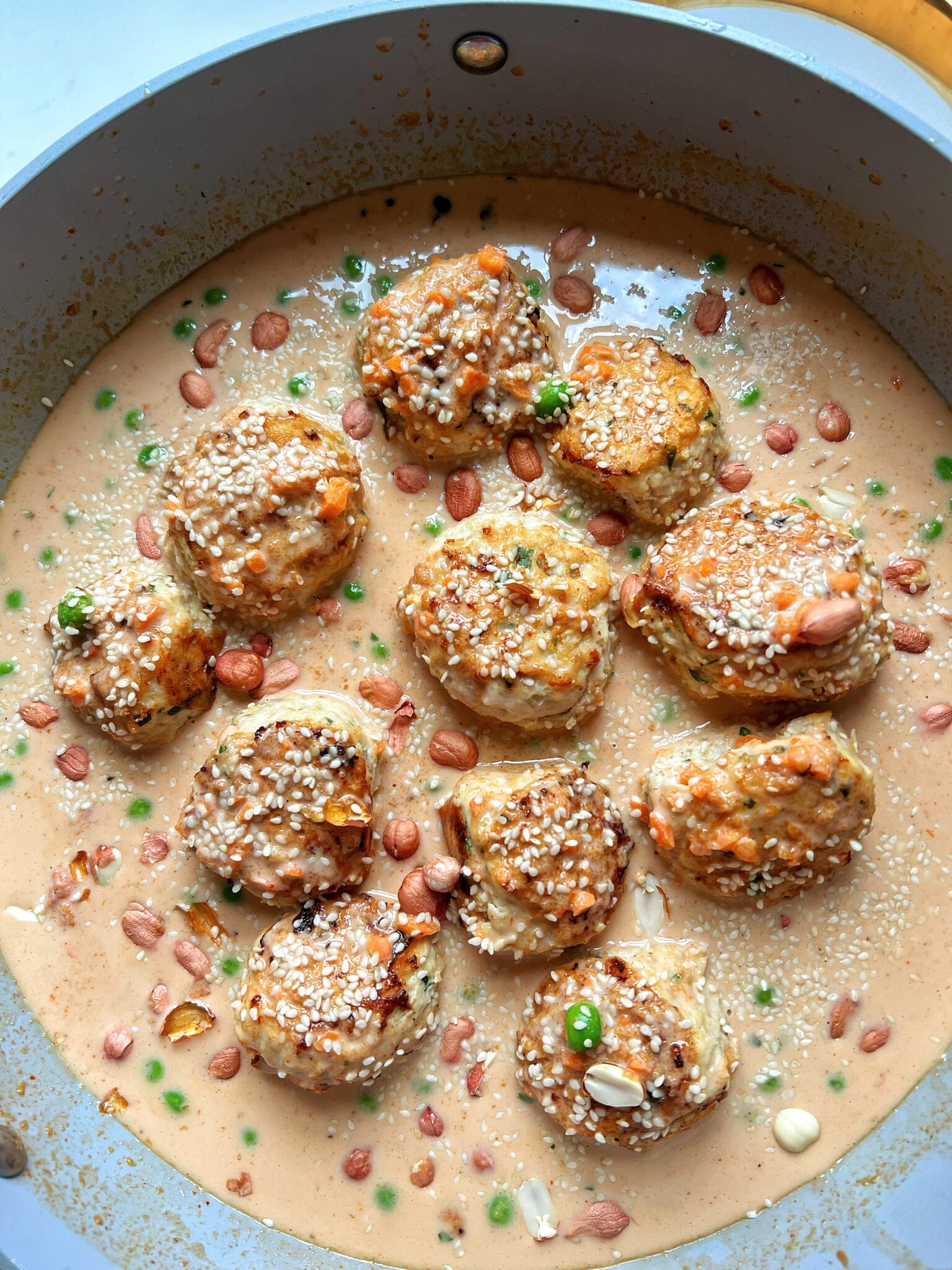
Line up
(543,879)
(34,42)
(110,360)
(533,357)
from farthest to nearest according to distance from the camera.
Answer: (34,42) → (110,360) → (533,357) → (543,879)

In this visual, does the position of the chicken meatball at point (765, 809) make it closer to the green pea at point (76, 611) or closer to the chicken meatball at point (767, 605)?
the chicken meatball at point (767, 605)

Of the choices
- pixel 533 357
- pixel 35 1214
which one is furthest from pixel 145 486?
pixel 35 1214

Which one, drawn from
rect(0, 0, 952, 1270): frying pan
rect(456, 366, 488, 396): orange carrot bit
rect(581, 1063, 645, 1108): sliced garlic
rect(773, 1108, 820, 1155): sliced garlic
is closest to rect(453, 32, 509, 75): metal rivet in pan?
rect(0, 0, 952, 1270): frying pan

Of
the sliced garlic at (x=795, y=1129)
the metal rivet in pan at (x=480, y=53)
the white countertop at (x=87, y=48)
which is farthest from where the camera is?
the white countertop at (x=87, y=48)

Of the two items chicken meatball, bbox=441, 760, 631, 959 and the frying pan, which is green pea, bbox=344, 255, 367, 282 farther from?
chicken meatball, bbox=441, 760, 631, 959

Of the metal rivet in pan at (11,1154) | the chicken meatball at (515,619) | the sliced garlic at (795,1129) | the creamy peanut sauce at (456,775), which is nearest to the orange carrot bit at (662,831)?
the creamy peanut sauce at (456,775)

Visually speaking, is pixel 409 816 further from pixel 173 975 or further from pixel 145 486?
pixel 145 486
